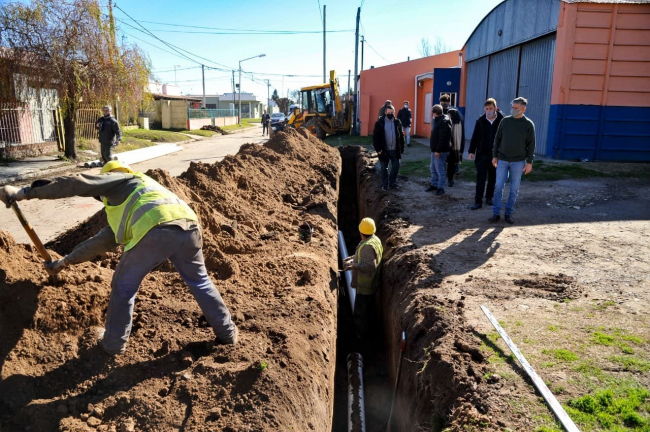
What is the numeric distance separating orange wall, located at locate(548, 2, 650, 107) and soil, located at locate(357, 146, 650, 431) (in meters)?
5.12

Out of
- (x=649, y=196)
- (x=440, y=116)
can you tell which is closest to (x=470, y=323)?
(x=440, y=116)

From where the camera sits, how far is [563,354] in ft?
12.0

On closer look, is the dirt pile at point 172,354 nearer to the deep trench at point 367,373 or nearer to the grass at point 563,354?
the deep trench at point 367,373

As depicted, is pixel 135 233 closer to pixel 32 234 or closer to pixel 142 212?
pixel 142 212

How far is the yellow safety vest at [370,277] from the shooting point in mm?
6332

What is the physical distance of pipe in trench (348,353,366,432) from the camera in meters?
4.81

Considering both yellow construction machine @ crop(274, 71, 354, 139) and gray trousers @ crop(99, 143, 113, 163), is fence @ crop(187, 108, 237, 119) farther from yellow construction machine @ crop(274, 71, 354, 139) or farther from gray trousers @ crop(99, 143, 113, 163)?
gray trousers @ crop(99, 143, 113, 163)

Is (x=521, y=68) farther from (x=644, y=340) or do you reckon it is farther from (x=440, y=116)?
(x=644, y=340)

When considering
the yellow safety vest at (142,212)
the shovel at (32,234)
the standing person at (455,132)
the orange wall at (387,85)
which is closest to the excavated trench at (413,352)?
the standing person at (455,132)

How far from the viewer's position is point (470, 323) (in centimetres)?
425

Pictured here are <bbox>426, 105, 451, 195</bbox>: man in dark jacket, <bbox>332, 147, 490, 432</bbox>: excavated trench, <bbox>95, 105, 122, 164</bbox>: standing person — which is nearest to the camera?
<bbox>332, 147, 490, 432</bbox>: excavated trench

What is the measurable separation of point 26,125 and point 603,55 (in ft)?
63.9

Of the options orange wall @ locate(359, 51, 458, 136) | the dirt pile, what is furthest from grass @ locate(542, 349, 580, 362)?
orange wall @ locate(359, 51, 458, 136)

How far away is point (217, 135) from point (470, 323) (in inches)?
1444
